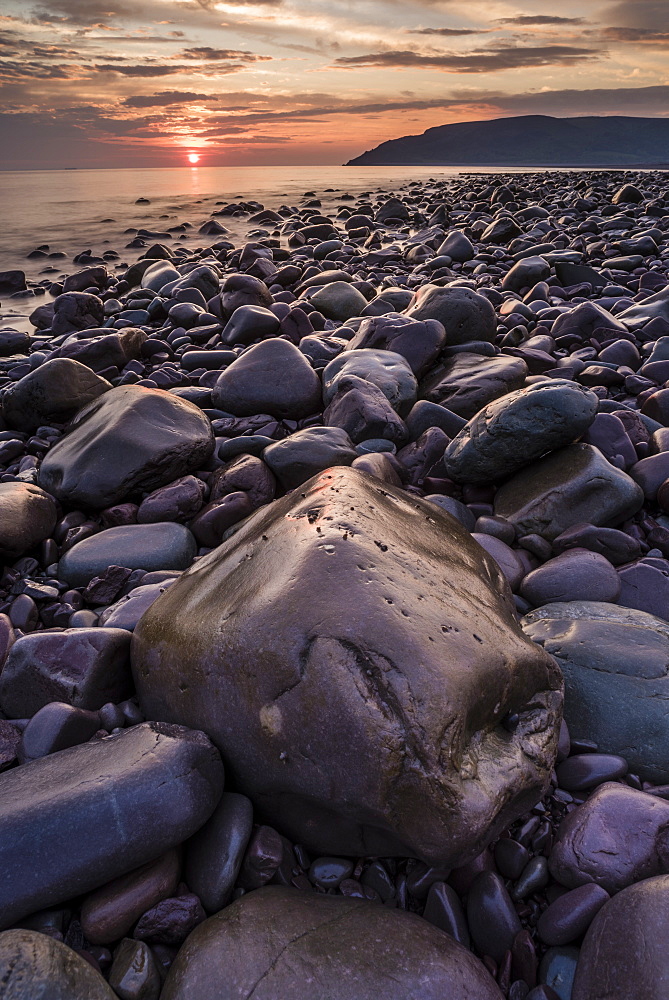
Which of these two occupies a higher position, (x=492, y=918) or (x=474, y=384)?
(x=474, y=384)

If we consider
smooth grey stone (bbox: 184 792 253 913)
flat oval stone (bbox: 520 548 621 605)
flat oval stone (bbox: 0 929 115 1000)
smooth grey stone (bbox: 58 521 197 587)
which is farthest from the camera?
smooth grey stone (bbox: 58 521 197 587)

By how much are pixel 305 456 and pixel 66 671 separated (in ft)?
6.20

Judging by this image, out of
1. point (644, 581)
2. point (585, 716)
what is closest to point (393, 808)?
point (585, 716)

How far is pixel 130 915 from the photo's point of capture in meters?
1.66

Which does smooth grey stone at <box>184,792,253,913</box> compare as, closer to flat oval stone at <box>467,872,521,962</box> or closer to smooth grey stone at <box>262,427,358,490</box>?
flat oval stone at <box>467,872,521,962</box>

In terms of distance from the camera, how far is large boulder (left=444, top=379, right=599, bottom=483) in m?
3.36

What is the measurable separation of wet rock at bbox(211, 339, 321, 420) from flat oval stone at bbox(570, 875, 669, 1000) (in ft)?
12.3

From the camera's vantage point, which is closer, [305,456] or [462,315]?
[305,456]

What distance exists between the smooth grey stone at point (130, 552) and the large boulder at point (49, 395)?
5.86 ft

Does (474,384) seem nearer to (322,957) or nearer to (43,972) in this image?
(322,957)

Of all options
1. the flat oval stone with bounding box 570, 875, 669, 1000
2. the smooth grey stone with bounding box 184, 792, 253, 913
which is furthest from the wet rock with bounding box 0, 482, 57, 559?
the flat oval stone with bounding box 570, 875, 669, 1000

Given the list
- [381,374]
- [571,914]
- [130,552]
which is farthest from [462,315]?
[571,914]

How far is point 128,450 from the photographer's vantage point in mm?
3832

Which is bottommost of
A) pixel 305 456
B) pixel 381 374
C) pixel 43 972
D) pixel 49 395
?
pixel 43 972
